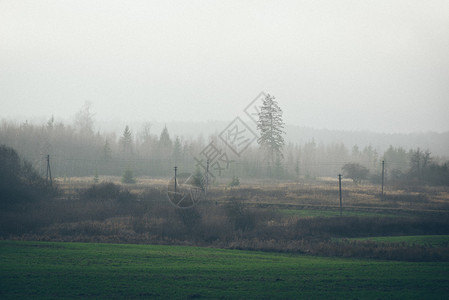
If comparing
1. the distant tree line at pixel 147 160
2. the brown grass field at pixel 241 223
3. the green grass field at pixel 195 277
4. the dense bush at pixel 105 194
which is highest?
the distant tree line at pixel 147 160

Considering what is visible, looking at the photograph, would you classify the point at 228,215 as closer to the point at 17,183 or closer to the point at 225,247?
the point at 225,247

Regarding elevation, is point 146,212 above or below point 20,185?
below

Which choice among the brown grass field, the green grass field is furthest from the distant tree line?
the green grass field

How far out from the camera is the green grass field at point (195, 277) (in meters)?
7.84

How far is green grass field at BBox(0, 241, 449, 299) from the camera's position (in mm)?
7836

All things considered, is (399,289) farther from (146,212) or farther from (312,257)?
(146,212)

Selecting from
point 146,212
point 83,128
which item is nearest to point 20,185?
point 146,212

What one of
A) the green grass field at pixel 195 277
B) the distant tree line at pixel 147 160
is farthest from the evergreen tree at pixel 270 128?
the green grass field at pixel 195 277

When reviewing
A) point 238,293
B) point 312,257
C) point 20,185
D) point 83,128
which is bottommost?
point 312,257

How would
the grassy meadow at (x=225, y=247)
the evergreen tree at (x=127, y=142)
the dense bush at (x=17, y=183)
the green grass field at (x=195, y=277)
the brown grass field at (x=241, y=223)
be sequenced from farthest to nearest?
1. the evergreen tree at (x=127, y=142)
2. the dense bush at (x=17, y=183)
3. the brown grass field at (x=241, y=223)
4. the grassy meadow at (x=225, y=247)
5. the green grass field at (x=195, y=277)

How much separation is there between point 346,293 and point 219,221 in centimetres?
1163

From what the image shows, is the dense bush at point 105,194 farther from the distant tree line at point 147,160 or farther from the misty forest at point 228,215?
the distant tree line at point 147,160

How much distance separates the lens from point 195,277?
29.8ft

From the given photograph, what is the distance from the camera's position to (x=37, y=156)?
56250mm
